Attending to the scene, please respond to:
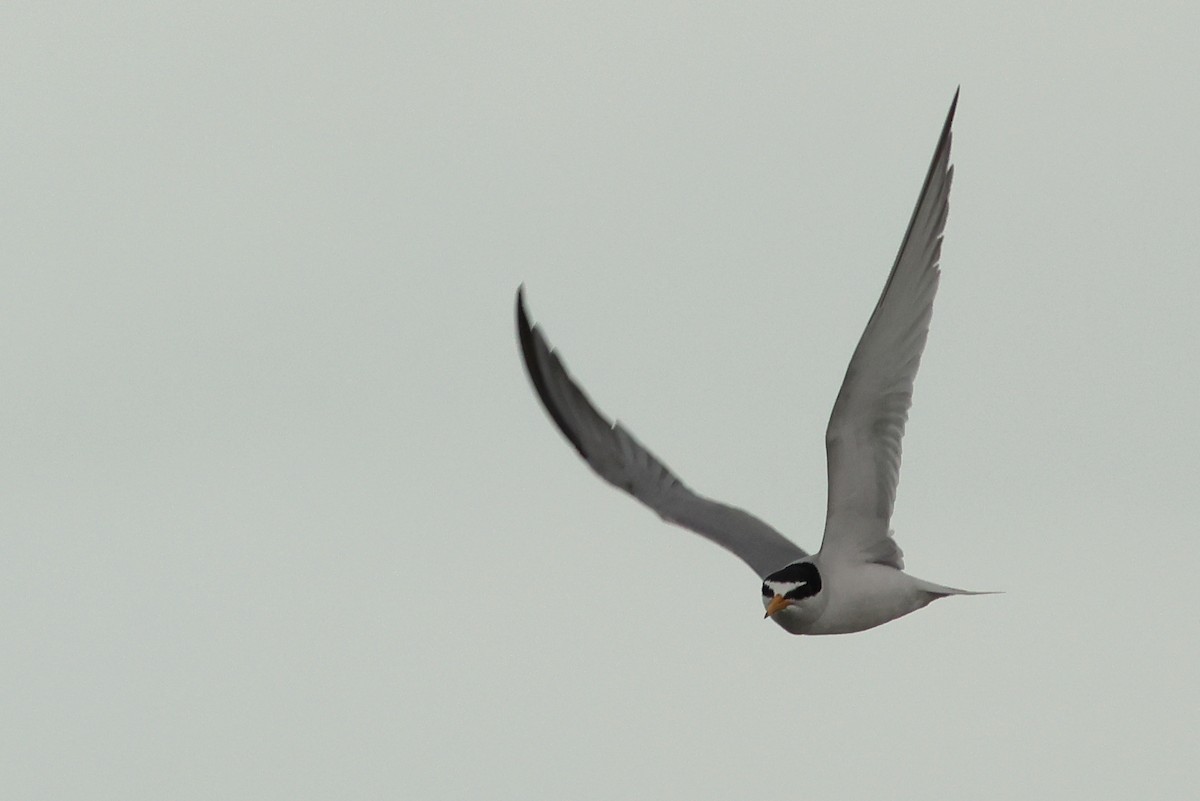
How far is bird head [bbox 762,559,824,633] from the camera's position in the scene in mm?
17812

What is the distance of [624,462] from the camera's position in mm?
21453

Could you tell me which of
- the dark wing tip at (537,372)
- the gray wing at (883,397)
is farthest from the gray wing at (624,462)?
the gray wing at (883,397)

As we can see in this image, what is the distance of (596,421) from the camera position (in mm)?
21578

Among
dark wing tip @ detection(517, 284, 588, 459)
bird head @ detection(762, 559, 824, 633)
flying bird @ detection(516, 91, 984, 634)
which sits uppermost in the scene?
dark wing tip @ detection(517, 284, 588, 459)

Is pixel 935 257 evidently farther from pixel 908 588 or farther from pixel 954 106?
pixel 908 588

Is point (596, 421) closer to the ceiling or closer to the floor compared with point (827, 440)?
closer to the ceiling

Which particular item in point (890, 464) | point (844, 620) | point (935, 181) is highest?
point (935, 181)

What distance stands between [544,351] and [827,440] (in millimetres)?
3821

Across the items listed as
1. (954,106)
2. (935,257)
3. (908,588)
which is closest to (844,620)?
(908,588)

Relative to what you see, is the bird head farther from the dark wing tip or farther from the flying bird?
the dark wing tip

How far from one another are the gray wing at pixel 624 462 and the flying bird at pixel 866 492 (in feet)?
0.09

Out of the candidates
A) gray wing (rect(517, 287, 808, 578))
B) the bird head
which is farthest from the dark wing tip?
the bird head

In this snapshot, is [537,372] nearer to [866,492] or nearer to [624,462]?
[624,462]

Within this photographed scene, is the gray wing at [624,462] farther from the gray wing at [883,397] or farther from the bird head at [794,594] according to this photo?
the bird head at [794,594]
